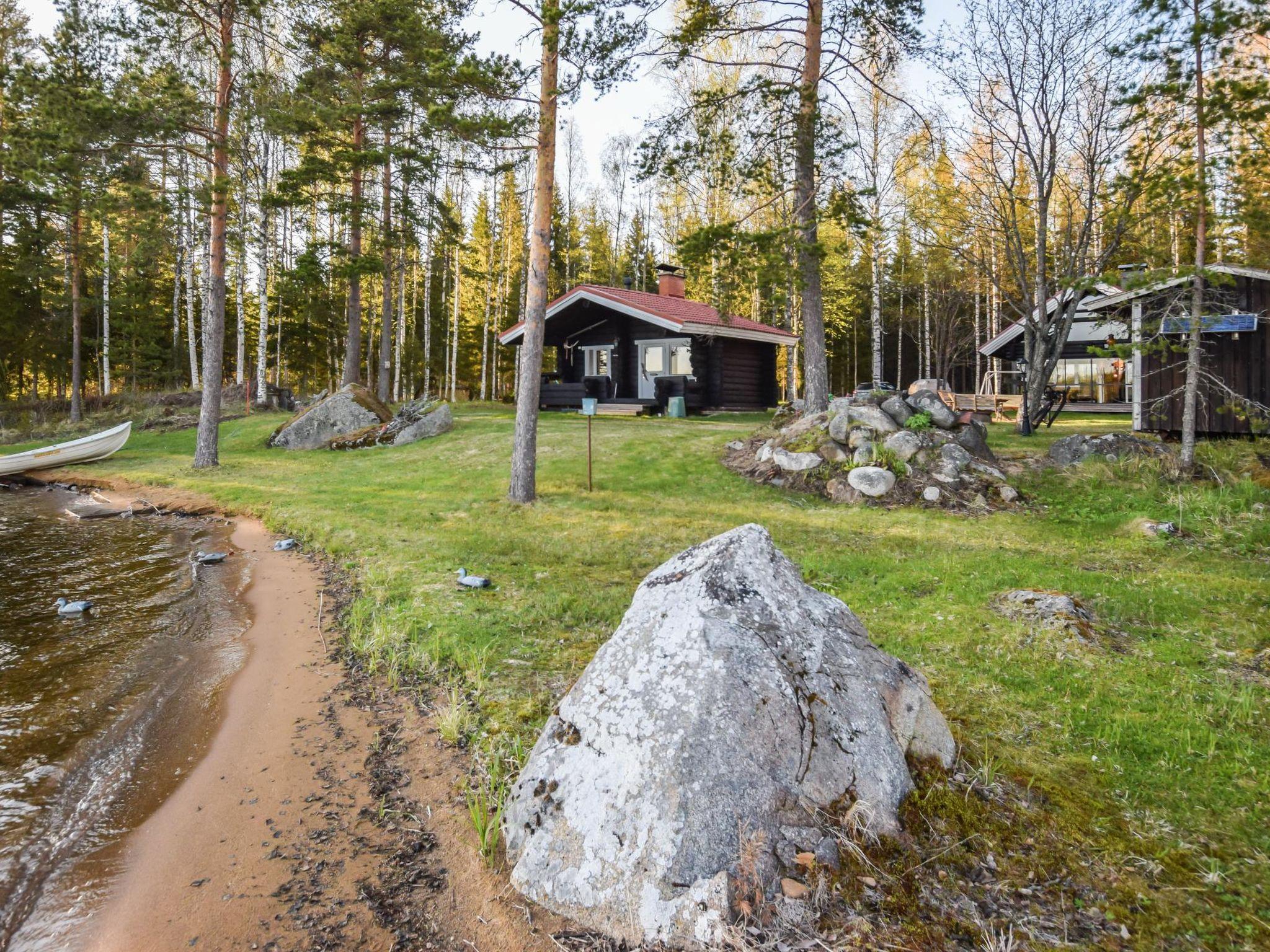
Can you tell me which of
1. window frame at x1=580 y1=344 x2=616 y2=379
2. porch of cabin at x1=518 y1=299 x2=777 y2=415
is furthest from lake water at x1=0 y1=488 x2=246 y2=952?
window frame at x1=580 y1=344 x2=616 y2=379

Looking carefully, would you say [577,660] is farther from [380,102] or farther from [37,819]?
[380,102]

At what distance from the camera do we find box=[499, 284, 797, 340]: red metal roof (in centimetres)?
2186

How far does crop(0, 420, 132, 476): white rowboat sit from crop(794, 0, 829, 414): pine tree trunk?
684 inches

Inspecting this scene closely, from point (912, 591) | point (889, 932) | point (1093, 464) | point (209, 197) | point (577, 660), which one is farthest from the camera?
point (209, 197)

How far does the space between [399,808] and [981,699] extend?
3.27m

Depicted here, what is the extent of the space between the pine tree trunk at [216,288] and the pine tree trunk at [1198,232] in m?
17.0

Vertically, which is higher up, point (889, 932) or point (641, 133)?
point (641, 133)

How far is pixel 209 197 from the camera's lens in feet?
48.8

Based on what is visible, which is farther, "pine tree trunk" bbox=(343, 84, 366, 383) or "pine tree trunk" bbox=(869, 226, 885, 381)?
"pine tree trunk" bbox=(869, 226, 885, 381)

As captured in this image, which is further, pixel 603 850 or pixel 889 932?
pixel 603 850

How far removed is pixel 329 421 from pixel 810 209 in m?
13.5

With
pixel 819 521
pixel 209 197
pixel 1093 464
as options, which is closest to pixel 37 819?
pixel 819 521

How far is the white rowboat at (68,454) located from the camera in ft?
51.0

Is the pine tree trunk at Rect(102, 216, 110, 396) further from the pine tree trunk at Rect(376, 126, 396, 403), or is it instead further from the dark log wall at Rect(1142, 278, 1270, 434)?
the dark log wall at Rect(1142, 278, 1270, 434)
